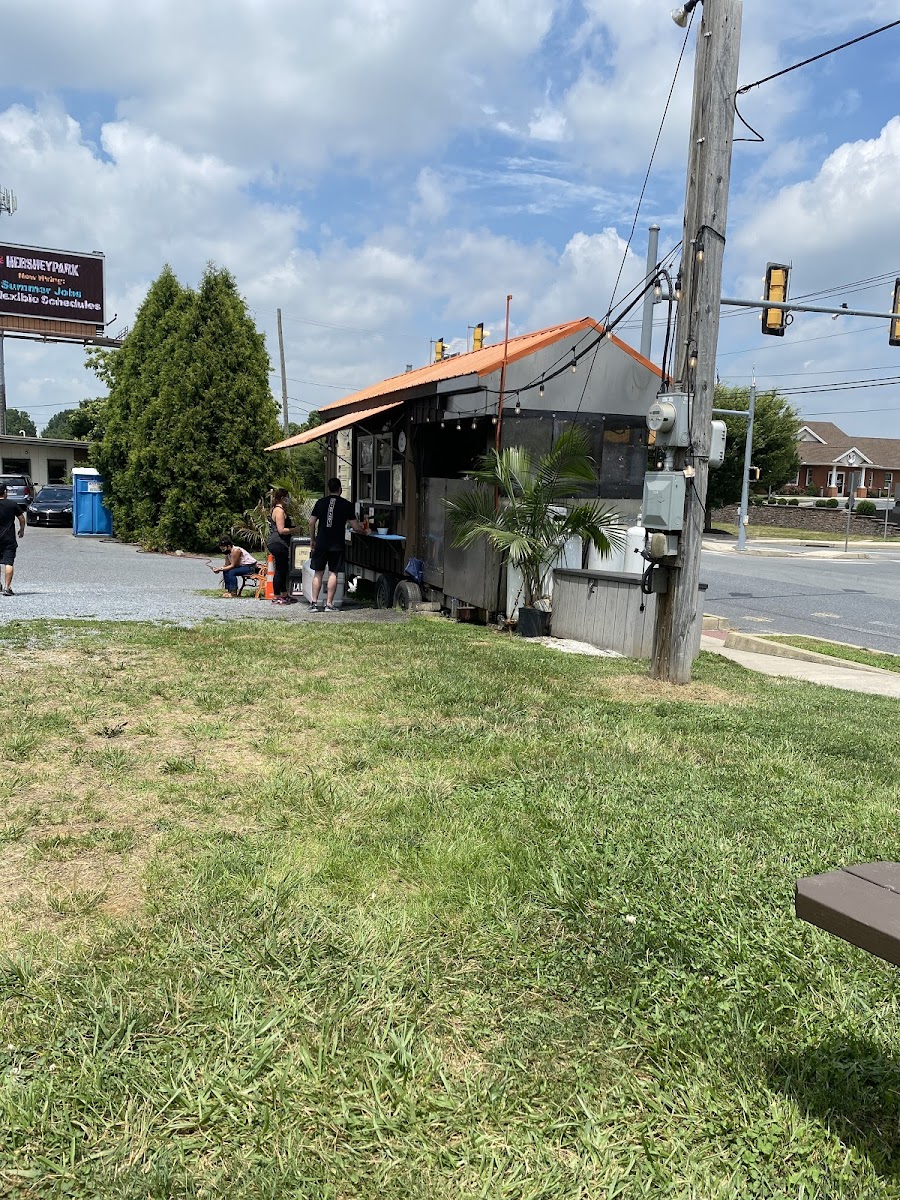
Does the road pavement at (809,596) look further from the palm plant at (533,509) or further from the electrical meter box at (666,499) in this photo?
the electrical meter box at (666,499)

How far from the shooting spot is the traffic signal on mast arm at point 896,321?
16125mm

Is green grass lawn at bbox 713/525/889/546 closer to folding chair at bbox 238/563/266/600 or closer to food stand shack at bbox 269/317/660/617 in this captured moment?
folding chair at bbox 238/563/266/600

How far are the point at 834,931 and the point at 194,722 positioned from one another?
4.15 m

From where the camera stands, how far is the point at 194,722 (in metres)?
5.52

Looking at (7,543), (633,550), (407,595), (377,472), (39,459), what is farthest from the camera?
(39,459)

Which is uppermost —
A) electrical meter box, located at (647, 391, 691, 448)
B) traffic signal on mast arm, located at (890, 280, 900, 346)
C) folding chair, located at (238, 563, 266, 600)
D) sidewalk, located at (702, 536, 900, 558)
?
traffic signal on mast arm, located at (890, 280, 900, 346)

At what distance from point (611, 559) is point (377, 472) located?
5.16 m

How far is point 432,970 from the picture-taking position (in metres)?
2.84

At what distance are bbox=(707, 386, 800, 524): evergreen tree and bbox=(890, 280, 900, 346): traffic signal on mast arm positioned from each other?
28435 millimetres

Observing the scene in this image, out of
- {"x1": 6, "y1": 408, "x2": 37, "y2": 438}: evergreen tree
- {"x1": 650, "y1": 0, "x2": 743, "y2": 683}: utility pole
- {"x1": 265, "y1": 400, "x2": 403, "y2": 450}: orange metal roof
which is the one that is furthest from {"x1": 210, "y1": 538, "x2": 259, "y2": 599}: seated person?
{"x1": 6, "y1": 408, "x2": 37, "y2": 438}: evergreen tree

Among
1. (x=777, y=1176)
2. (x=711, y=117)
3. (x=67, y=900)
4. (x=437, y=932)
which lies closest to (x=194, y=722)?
(x=67, y=900)

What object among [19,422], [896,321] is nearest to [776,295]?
[896,321]

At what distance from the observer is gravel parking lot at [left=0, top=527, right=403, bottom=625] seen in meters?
11.0

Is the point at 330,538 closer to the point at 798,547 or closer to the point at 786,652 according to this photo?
the point at 786,652
